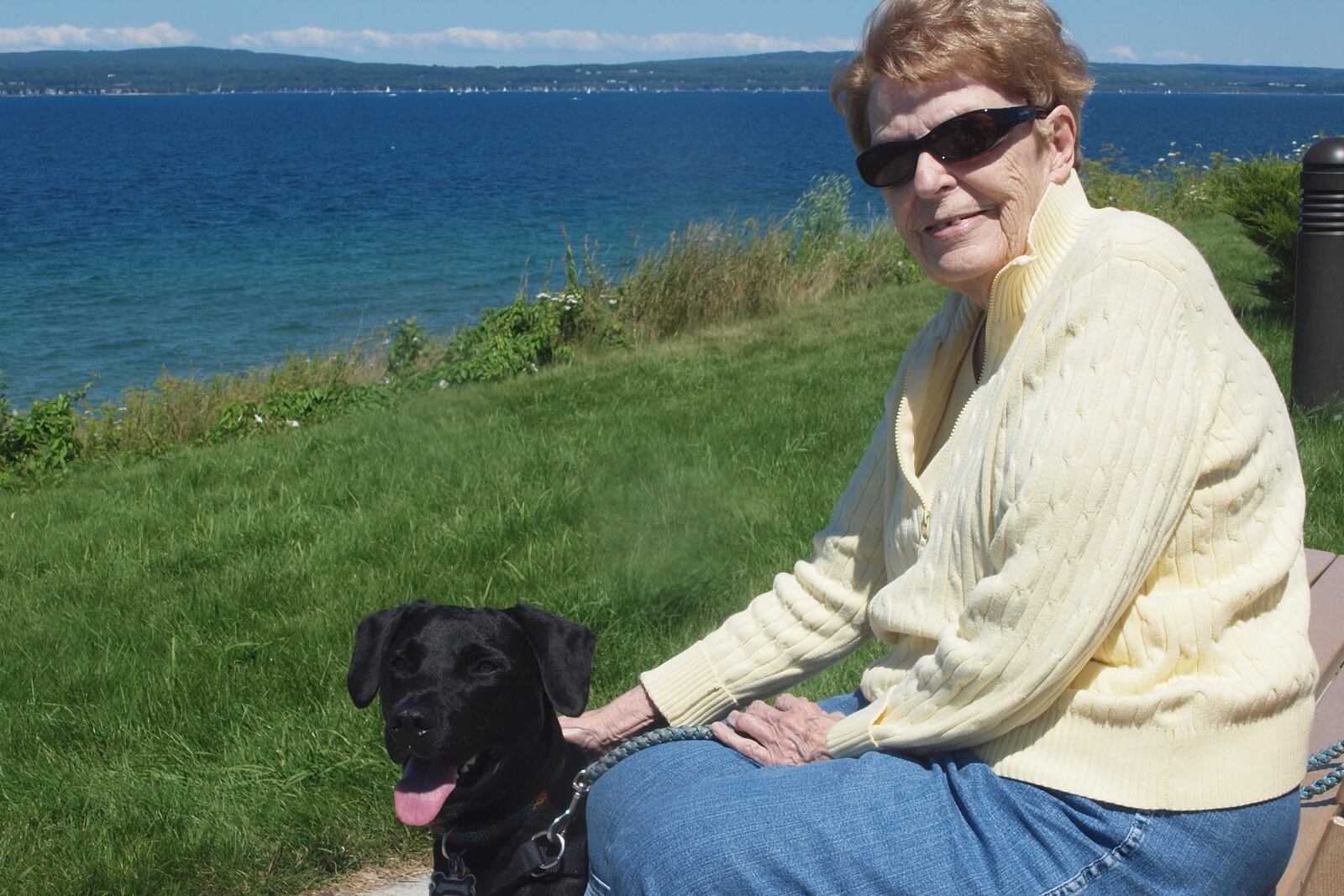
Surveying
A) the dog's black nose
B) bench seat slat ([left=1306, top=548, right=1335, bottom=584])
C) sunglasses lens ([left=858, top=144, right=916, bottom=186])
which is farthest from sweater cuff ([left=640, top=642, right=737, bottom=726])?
bench seat slat ([left=1306, top=548, right=1335, bottom=584])

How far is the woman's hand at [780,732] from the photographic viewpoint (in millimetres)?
2225

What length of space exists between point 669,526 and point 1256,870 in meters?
3.58

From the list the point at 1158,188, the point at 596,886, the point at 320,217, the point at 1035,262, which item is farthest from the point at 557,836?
the point at 320,217

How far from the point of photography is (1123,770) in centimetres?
184

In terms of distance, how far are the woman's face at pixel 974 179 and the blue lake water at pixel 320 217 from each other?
18.5ft

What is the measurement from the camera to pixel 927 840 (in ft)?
6.21

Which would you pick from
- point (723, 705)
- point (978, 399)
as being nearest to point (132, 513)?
point (723, 705)

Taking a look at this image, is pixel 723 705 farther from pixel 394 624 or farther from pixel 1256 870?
pixel 1256 870

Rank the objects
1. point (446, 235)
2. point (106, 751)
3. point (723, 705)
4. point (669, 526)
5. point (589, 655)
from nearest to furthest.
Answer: point (723, 705)
point (589, 655)
point (106, 751)
point (669, 526)
point (446, 235)

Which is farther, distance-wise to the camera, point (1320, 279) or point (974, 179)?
point (1320, 279)

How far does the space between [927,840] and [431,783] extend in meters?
1.19

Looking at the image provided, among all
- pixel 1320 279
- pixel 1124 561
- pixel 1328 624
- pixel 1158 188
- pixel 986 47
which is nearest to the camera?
pixel 1124 561

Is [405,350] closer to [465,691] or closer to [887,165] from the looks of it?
[465,691]

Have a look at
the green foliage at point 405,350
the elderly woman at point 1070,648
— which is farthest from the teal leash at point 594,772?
the green foliage at point 405,350
